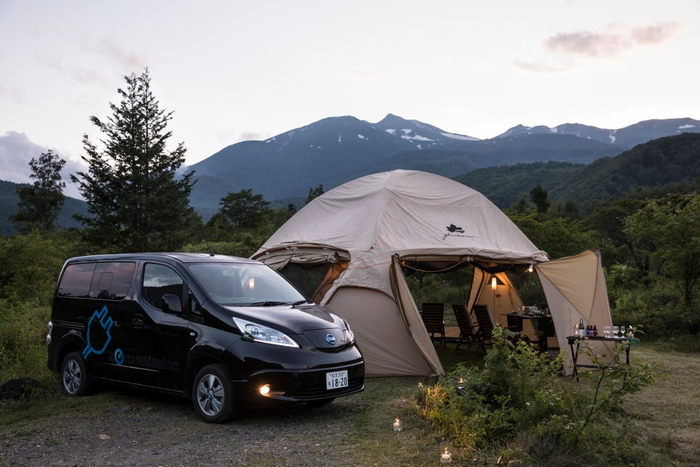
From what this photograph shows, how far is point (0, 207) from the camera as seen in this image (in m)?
108

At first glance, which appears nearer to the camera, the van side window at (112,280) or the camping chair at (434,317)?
the van side window at (112,280)

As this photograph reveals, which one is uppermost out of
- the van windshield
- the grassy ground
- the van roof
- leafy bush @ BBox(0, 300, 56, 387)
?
the van roof

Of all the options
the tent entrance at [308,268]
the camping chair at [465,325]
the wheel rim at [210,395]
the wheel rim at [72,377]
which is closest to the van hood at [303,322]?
the wheel rim at [210,395]

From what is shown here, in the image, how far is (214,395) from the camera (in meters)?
6.09

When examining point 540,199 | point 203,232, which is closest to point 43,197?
point 203,232

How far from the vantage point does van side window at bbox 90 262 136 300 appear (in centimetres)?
713

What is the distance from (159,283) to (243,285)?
3.09 ft

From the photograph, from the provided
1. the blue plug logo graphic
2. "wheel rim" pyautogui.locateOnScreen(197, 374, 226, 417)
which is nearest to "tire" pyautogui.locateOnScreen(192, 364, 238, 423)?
"wheel rim" pyautogui.locateOnScreen(197, 374, 226, 417)

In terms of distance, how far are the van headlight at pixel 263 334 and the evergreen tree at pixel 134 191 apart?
2780 cm

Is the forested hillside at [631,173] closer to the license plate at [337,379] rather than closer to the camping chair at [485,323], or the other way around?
the camping chair at [485,323]

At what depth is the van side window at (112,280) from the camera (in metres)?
7.13

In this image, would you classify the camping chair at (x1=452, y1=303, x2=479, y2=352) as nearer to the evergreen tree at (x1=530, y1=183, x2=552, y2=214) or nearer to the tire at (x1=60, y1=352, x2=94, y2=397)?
the tire at (x1=60, y1=352, x2=94, y2=397)

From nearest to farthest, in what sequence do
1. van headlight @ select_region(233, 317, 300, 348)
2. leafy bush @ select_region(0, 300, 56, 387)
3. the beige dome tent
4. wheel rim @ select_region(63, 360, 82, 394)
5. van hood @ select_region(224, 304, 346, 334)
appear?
van headlight @ select_region(233, 317, 300, 348)
van hood @ select_region(224, 304, 346, 334)
wheel rim @ select_region(63, 360, 82, 394)
leafy bush @ select_region(0, 300, 56, 387)
the beige dome tent

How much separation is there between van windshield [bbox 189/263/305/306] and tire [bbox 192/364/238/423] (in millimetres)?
744
